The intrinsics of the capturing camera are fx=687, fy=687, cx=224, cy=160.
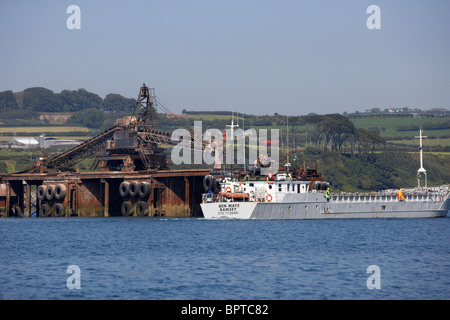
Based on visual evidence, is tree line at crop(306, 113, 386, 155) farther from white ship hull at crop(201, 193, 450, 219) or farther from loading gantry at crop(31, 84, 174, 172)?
white ship hull at crop(201, 193, 450, 219)

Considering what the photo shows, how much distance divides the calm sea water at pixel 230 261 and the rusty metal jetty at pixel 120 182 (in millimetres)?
16448

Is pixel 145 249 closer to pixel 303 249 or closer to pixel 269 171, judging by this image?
pixel 303 249

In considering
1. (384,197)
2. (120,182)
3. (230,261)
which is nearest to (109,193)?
(120,182)

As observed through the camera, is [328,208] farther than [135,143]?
No

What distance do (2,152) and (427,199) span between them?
11640 cm

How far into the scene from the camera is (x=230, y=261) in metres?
43.8

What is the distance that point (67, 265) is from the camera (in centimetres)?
4347

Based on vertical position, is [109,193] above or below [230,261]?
above

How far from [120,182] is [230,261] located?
53.9 metres

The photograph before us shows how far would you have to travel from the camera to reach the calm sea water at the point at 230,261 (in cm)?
3419

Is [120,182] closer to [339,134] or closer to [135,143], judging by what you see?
[135,143]

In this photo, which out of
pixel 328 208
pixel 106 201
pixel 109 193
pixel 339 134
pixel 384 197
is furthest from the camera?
pixel 339 134
